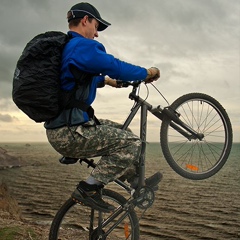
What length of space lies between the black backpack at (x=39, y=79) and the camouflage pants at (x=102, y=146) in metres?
0.38

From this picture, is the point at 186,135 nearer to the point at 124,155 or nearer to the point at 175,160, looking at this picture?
the point at 175,160

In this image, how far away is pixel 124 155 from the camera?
5656 mm

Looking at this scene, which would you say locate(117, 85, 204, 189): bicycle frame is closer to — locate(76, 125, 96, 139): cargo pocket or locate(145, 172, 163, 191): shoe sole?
locate(145, 172, 163, 191): shoe sole

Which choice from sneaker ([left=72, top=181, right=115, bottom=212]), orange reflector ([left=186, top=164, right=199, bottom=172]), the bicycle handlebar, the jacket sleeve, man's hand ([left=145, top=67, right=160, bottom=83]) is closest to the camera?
the jacket sleeve

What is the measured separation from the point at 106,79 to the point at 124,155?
5.30 ft

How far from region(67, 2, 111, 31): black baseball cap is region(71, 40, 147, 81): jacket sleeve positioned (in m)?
0.56

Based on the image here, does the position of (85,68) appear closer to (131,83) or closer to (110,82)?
(131,83)

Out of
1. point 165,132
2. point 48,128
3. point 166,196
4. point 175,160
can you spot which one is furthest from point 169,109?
point 166,196

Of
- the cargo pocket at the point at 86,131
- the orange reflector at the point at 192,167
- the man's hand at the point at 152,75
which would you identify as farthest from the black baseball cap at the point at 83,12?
the orange reflector at the point at 192,167

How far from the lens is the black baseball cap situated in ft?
17.9

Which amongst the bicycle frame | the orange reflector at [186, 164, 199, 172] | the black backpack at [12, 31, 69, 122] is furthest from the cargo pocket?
the orange reflector at [186, 164, 199, 172]

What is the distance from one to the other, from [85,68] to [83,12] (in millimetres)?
905

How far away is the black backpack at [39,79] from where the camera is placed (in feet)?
16.8

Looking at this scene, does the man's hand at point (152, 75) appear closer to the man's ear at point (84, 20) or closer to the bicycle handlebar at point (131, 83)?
the bicycle handlebar at point (131, 83)
